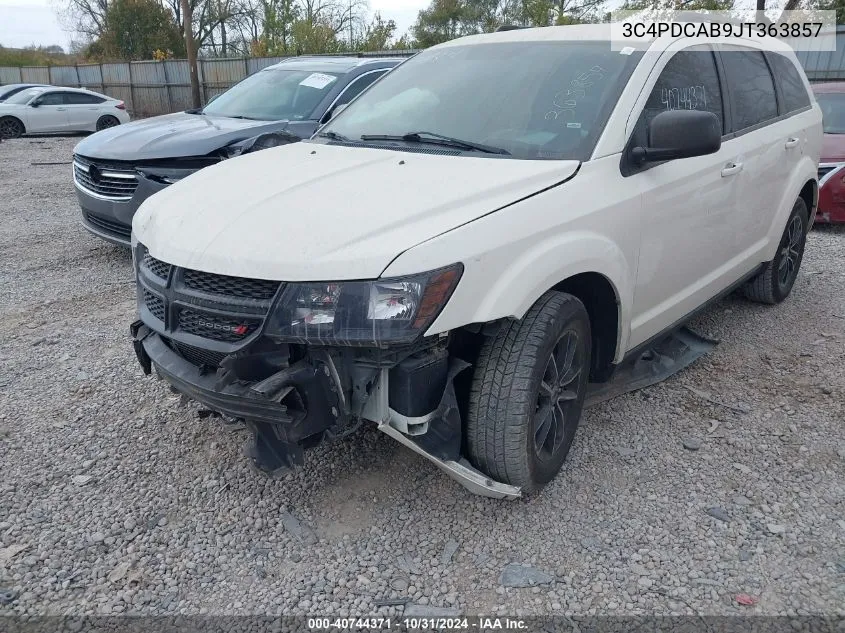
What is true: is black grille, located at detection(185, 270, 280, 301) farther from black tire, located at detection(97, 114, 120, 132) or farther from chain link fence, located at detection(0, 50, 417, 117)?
chain link fence, located at detection(0, 50, 417, 117)

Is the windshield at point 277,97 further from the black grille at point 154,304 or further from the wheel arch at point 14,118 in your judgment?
the wheel arch at point 14,118

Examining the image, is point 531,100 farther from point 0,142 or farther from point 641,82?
point 0,142

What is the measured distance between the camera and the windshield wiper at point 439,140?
3.10 meters

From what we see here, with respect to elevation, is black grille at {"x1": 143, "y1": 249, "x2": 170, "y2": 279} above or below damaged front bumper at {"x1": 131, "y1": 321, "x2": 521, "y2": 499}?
above

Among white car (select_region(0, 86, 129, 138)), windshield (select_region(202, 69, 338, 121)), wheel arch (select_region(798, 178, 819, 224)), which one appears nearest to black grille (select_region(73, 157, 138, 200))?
windshield (select_region(202, 69, 338, 121))

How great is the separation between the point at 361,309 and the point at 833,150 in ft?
23.3

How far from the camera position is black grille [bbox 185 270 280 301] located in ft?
7.77

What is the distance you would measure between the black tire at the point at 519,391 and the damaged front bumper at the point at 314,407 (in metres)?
0.07

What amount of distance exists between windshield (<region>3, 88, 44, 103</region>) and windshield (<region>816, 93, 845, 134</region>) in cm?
1784

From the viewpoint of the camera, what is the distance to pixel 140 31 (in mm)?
36219

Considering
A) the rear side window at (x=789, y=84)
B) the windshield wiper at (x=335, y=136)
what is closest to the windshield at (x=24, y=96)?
the windshield wiper at (x=335, y=136)

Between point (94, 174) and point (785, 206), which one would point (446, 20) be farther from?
point (785, 206)

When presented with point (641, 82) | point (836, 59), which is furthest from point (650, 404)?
point (836, 59)

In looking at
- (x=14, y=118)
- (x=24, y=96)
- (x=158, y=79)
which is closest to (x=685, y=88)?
(x=14, y=118)
